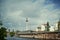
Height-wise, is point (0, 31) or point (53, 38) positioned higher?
point (0, 31)

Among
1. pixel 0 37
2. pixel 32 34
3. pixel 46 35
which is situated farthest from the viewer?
pixel 32 34

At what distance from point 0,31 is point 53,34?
33.1ft

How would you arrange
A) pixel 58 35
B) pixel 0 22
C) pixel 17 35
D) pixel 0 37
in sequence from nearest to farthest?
pixel 0 37
pixel 0 22
pixel 58 35
pixel 17 35

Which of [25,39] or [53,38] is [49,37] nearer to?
[53,38]

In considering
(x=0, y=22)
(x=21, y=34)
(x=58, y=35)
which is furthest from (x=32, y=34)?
(x=0, y=22)

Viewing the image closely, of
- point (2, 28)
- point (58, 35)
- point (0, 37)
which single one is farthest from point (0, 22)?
point (58, 35)

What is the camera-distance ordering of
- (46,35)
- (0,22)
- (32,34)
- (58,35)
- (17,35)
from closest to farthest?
(0,22) < (58,35) < (46,35) < (32,34) < (17,35)

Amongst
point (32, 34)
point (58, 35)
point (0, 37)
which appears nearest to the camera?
point (0, 37)

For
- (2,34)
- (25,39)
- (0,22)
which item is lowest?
(25,39)

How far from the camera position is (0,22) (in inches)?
319

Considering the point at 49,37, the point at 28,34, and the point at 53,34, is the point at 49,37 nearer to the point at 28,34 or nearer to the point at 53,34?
the point at 53,34

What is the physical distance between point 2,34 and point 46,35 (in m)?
11.0

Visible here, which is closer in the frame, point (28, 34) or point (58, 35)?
point (58, 35)

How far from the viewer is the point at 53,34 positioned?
17.3 metres
